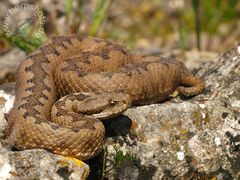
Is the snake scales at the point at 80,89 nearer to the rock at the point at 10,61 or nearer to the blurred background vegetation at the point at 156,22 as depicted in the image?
the rock at the point at 10,61

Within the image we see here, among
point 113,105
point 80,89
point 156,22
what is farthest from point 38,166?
point 156,22

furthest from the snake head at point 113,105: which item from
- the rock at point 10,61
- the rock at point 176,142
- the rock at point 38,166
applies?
the rock at point 10,61

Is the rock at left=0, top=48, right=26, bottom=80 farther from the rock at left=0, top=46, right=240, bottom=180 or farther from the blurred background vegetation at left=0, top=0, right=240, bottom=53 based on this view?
the rock at left=0, top=46, right=240, bottom=180

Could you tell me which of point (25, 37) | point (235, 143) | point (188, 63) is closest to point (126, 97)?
point (235, 143)

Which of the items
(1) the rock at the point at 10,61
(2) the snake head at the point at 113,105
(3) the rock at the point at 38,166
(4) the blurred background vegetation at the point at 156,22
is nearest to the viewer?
(3) the rock at the point at 38,166

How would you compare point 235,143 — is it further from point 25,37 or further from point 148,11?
point 148,11

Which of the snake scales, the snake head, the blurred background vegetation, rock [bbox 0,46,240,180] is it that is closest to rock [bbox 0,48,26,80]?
the blurred background vegetation
